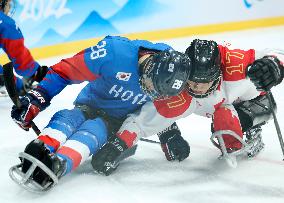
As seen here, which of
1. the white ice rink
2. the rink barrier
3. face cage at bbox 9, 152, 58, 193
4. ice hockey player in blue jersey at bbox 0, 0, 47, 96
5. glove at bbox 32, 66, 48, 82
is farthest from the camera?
the rink barrier

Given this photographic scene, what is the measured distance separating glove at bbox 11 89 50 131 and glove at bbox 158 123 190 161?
578 millimetres

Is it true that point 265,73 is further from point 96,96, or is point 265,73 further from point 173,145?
point 96,96

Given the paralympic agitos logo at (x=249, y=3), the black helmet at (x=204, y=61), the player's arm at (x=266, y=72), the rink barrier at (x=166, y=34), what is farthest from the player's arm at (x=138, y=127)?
the paralympic agitos logo at (x=249, y=3)

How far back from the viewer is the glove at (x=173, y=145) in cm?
226

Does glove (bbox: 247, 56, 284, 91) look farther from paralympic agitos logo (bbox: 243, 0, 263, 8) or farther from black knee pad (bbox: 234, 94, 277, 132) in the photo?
paralympic agitos logo (bbox: 243, 0, 263, 8)

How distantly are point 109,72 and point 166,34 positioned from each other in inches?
162

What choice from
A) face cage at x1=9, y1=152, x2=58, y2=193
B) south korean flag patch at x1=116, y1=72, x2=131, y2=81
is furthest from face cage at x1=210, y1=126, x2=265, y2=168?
face cage at x1=9, y1=152, x2=58, y2=193

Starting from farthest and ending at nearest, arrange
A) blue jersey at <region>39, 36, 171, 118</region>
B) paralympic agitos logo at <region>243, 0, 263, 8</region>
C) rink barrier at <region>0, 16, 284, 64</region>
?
paralympic agitos logo at <region>243, 0, 263, 8</region> → rink barrier at <region>0, 16, 284, 64</region> → blue jersey at <region>39, 36, 171, 118</region>

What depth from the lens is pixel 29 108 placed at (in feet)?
6.48

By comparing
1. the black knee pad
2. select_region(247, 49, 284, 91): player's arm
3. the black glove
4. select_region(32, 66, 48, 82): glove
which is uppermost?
select_region(247, 49, 284, 91): player's arm

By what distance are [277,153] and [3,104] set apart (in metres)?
2.03

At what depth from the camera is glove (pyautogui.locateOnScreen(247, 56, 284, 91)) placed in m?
1.91

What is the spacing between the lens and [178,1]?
6125 millimetres

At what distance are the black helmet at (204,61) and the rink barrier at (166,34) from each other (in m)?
3.12
